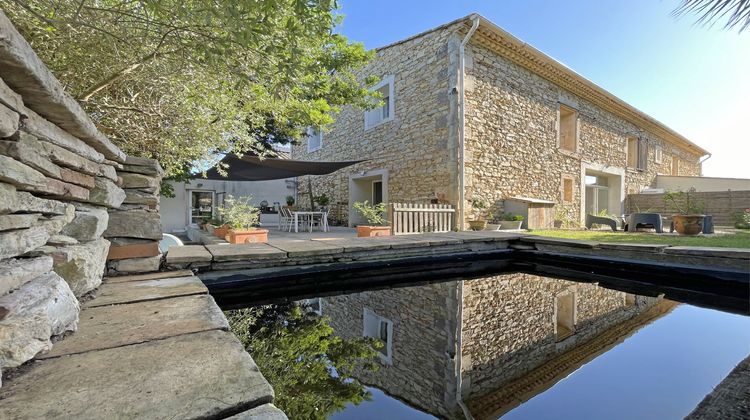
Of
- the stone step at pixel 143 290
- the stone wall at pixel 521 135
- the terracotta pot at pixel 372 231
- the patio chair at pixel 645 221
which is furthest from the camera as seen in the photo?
the stone wall at pixel 521 135

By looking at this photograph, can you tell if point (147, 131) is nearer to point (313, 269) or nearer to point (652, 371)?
point (313, 269)

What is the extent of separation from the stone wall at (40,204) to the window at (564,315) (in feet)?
9.21

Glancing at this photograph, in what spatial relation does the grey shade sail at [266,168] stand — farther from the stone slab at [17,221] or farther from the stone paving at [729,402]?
the stone paving at [729,402]

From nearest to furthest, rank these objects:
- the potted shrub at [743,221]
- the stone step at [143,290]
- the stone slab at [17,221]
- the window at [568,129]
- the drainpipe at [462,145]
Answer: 1. the stone slab at [17,221]
2. the stone step at [143,290]
3. the drainpipe at [462,145]
4. the potted shrub at [743,221]
5. the window at [568,129]

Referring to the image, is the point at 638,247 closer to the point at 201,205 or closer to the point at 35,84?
the point at 35,84

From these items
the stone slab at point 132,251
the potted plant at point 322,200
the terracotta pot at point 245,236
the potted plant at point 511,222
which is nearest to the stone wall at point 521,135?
the potted plant at point 511,222

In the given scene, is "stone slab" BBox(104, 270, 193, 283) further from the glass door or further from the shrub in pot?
the glass door

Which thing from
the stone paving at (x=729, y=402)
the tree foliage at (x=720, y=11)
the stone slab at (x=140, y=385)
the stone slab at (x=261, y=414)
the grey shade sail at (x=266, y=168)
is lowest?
the stone paving at (x=729, y=402)

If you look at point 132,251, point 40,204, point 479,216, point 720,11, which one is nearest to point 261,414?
point 40,204

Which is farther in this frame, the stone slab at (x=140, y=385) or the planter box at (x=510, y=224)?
→ the planter box at (x=510, y=224)

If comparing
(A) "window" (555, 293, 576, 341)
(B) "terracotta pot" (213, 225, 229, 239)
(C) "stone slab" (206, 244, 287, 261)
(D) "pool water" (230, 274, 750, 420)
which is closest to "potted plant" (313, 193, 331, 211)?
(B) "terracotta pot" (213, 225, 229, 239)

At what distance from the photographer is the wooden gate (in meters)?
6.09

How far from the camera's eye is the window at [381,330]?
204cm

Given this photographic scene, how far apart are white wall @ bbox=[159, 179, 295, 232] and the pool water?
7.51 meters
